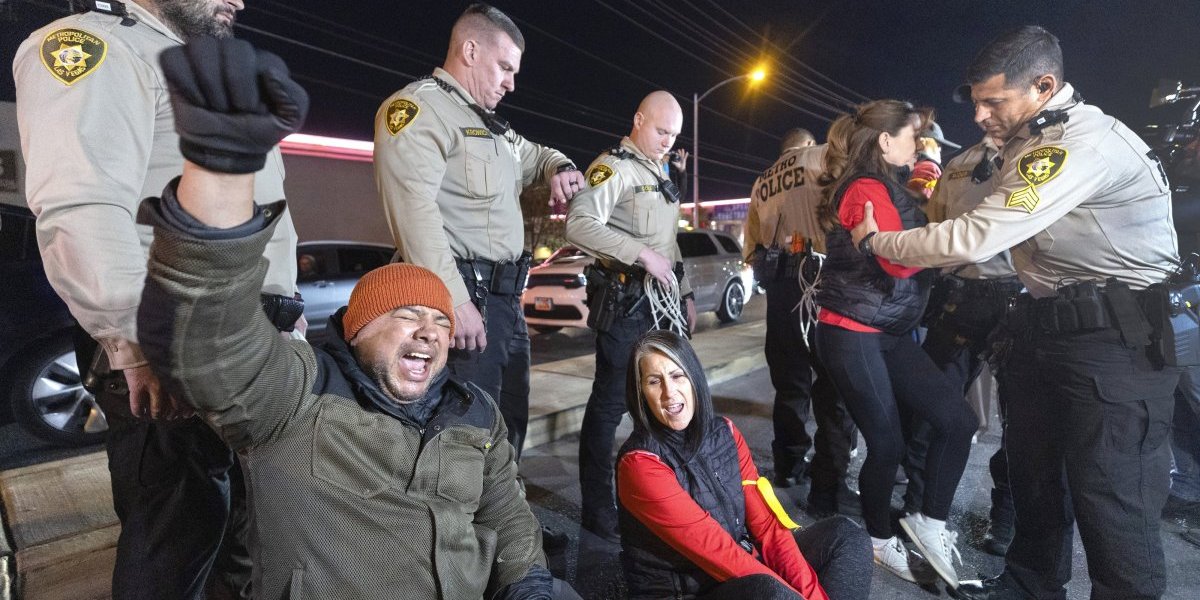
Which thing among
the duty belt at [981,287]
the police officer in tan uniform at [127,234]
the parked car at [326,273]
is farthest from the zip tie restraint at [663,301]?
the parked car at [326,273]

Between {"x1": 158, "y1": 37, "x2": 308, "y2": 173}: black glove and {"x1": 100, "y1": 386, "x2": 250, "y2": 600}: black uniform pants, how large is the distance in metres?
0.97

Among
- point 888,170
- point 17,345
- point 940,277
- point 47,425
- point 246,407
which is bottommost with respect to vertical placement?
point 47,425

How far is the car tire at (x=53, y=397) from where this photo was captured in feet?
11.8

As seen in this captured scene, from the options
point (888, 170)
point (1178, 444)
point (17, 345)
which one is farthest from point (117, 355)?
point (1178, 444)

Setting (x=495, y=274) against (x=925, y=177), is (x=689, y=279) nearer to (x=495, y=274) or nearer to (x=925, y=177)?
(x=925, y=177)

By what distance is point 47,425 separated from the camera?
3682 millimetres

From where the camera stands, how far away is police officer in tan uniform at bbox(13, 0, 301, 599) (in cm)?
120

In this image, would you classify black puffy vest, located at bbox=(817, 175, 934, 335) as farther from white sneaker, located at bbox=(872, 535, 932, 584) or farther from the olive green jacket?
the olive green jacket

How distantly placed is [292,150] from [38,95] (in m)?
17.5

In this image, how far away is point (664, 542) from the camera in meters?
1.94

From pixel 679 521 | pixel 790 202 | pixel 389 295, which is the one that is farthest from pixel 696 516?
pixel 790 202

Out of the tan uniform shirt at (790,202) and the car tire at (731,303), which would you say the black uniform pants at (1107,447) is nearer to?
the tan uniform shirt at (790,202)

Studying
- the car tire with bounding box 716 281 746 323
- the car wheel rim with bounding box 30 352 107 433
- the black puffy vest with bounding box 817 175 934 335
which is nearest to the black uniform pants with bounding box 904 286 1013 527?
the black puffy vest with bounding box 817 175 934 335

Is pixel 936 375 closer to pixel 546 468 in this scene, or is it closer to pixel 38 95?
pixel 546 468
